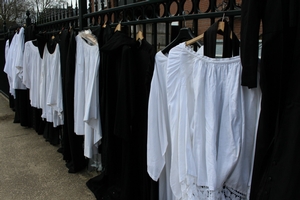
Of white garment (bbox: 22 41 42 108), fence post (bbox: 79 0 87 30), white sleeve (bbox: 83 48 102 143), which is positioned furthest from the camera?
white garment (bbox: 22 41 42 108)

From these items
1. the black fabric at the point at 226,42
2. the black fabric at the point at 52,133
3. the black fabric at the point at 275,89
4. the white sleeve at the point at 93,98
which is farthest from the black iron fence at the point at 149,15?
the black fabric at the point at 52,133

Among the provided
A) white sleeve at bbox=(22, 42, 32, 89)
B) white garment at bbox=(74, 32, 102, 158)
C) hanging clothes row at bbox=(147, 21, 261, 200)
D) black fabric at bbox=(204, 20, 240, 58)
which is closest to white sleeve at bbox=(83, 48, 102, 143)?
white garment at bbox=(74, 32, 102, 158)

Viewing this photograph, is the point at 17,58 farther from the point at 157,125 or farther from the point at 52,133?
the point at 157,125

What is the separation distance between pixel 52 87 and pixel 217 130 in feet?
9.33

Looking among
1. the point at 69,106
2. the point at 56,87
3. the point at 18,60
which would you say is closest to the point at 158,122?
the point at 69,106

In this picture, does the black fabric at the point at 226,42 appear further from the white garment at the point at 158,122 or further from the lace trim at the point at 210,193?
the lace trim at the point at 210,193

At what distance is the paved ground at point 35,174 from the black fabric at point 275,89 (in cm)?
237

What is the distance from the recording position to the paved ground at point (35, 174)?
3.27 m

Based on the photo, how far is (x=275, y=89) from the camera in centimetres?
138

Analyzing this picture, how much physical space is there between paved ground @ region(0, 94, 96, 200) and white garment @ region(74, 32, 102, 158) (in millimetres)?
625

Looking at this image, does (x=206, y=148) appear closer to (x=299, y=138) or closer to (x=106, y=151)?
(x=299, y=138)

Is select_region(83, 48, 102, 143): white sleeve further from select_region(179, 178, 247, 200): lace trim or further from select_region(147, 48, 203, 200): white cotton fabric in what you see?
select_region(179, 178, 247, 200): lace trim

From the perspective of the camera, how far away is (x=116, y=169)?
111 inches

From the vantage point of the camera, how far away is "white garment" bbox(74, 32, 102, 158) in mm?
2840
